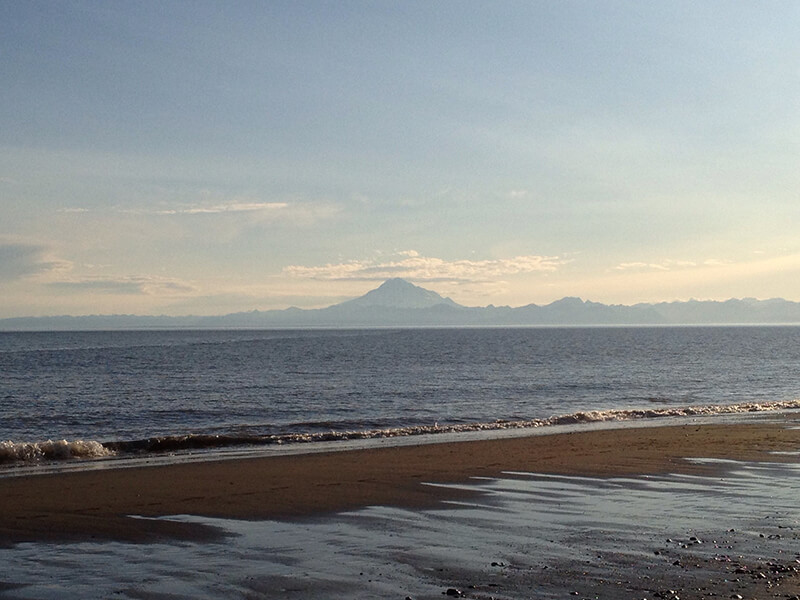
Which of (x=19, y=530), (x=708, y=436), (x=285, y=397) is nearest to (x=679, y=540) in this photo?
(x=19, y=530)

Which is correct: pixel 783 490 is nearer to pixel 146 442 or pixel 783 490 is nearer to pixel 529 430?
pixel 529 430

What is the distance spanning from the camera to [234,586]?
8109 mm

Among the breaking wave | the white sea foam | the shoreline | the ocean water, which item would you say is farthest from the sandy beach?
the ocean water

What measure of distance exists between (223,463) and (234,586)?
11046mm

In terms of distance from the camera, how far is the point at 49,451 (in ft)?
69.3

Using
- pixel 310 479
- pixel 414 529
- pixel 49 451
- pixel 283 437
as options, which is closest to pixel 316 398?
pixel 283 437

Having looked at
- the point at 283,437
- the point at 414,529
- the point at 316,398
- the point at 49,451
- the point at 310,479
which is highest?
the point at 414,529

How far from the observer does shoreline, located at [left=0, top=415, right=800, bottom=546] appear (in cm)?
1177

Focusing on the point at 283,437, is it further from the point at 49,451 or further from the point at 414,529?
the point at 414,529

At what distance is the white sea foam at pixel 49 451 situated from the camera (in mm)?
20484

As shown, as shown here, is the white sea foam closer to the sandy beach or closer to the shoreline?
the shoreline

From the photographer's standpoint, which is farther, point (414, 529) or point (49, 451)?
point (49, 451)

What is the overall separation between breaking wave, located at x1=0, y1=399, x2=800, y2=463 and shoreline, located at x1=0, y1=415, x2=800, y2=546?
13.5 feet

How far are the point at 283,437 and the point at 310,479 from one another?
9.66 m
